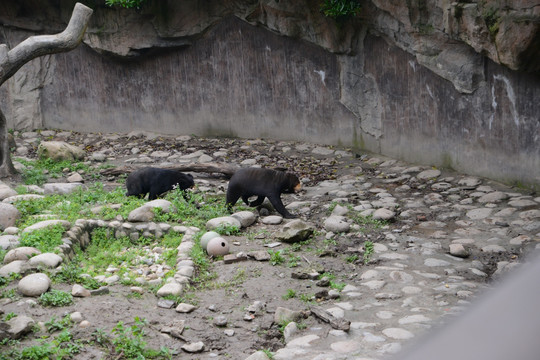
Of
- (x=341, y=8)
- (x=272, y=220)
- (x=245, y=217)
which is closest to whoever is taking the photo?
(x=245, y=217)

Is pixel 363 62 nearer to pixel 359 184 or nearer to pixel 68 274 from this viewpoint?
pixel 359 184

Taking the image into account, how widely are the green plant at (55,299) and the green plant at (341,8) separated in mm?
7302

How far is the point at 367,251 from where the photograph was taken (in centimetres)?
729

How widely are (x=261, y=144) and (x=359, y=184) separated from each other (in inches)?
134

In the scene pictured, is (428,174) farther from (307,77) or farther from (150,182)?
(150,182)

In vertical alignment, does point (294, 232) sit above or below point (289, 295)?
above

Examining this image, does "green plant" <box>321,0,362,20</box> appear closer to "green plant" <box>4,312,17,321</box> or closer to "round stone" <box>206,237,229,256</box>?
"round stone" <box>206,237,229,256</box>

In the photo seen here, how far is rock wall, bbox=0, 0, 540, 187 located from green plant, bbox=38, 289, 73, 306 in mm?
6444

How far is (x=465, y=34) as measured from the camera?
9.48 metres

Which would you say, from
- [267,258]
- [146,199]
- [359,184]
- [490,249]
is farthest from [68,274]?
[359,184]

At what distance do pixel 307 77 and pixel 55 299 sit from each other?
26.8 ft

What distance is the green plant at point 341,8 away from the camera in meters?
11.1

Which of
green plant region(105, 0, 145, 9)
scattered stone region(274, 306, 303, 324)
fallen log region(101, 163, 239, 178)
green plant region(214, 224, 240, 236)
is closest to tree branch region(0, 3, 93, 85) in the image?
fallen log region(101, 163, 239, 178)

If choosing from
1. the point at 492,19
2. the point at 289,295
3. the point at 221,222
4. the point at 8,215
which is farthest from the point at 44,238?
the point at 492,19
